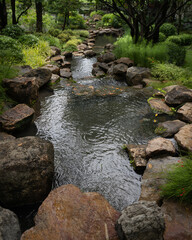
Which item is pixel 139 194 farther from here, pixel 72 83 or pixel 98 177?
pixel 72 83

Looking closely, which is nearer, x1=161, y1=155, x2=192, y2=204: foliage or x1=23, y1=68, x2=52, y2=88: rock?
x1=161, y1=155, x2=192, y2=204: foliage

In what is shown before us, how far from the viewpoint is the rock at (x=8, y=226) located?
222 centimetres

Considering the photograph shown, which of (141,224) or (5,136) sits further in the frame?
(5,136)

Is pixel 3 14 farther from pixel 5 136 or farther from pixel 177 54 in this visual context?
pixel 5 136

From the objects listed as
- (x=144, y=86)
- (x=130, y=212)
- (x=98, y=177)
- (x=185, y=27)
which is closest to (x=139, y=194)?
(x=98, y=177)

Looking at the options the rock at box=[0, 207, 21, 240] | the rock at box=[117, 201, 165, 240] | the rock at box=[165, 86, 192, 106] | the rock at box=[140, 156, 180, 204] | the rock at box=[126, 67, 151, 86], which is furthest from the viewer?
the rock at box=[126, 67, 151, 86]

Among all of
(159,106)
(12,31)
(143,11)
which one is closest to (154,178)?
(159,106)

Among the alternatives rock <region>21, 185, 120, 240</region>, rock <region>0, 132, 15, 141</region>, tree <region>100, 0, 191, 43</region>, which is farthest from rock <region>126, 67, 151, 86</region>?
rock <region>21, 185, 120, 240</region>

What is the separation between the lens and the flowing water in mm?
3646

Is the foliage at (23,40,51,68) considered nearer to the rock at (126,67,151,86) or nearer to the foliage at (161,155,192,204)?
the rock at (126,67,151,86)

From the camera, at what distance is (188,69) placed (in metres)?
8.11

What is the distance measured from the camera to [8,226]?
91.3 inches

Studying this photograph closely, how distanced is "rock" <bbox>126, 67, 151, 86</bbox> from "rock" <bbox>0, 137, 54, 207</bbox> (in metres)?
6.15

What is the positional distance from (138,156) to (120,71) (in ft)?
19.6
